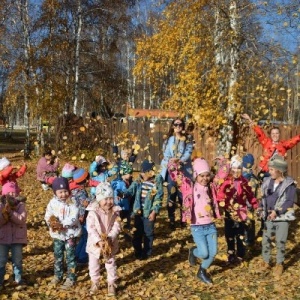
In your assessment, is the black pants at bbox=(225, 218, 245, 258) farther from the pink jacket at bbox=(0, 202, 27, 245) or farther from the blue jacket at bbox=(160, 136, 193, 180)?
the pink jacket at bbox=(0, 202, 27, 245)

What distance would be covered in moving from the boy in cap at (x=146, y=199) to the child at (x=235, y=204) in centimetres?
94

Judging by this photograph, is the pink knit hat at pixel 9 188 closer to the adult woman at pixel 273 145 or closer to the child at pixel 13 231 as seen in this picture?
the child at pixel 13 231

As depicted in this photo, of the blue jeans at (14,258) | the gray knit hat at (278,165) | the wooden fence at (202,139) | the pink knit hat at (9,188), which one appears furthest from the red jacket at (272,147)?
Result: the blue jeans at (14,258)

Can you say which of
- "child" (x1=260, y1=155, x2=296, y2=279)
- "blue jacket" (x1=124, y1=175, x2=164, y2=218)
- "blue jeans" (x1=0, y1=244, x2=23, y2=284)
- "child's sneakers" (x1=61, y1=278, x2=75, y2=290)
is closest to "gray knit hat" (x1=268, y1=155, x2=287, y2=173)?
"child" (x1=260, y1=155, x2=296, y2=279)

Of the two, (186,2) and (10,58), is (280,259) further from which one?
(10,58)

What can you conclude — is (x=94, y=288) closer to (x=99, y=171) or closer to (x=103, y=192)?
(x=103, y=192)

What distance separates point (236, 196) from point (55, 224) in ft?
8.97

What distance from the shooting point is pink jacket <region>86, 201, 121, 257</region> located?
598 cm

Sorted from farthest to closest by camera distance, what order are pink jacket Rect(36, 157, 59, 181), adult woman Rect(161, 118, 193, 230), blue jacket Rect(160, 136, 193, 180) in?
1. pink jacket Rect(36, 157, 59, 181)
2. blue jacket Rect(160, 136, 193, 180)
3. adult woman Rect(161, 118, 193, 230)

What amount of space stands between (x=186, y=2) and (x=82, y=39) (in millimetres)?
10041

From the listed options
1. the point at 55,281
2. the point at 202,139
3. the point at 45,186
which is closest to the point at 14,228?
the point at 55,281

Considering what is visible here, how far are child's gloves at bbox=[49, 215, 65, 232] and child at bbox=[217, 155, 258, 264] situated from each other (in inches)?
91.9

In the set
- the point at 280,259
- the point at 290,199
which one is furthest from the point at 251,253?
the point at 290,199

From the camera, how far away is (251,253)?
312 inches
